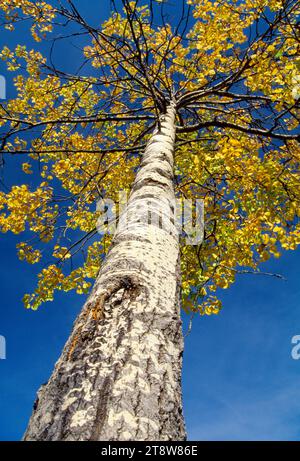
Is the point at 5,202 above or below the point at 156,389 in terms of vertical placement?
above

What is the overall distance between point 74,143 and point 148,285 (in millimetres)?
5223

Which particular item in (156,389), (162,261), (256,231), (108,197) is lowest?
(156,389)

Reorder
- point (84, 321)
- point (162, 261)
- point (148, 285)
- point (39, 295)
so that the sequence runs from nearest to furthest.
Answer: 1. point (84, 321)
2. point (148, 285)
3. point (162, 261)
4. point (39, 295)

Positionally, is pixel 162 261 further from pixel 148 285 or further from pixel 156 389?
pixel 156 389

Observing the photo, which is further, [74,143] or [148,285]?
[74,143]

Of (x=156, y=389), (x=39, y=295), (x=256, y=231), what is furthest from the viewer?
(x=39, y=295)

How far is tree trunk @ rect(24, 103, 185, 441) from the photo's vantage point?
943 millimetres

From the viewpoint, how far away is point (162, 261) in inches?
68.8

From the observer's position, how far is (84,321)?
1.34 meters

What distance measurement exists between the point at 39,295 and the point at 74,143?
2910 mm

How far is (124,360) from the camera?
1.12 meters

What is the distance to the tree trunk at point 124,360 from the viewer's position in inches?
37.1

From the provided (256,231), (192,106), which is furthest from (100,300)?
(192,106)
